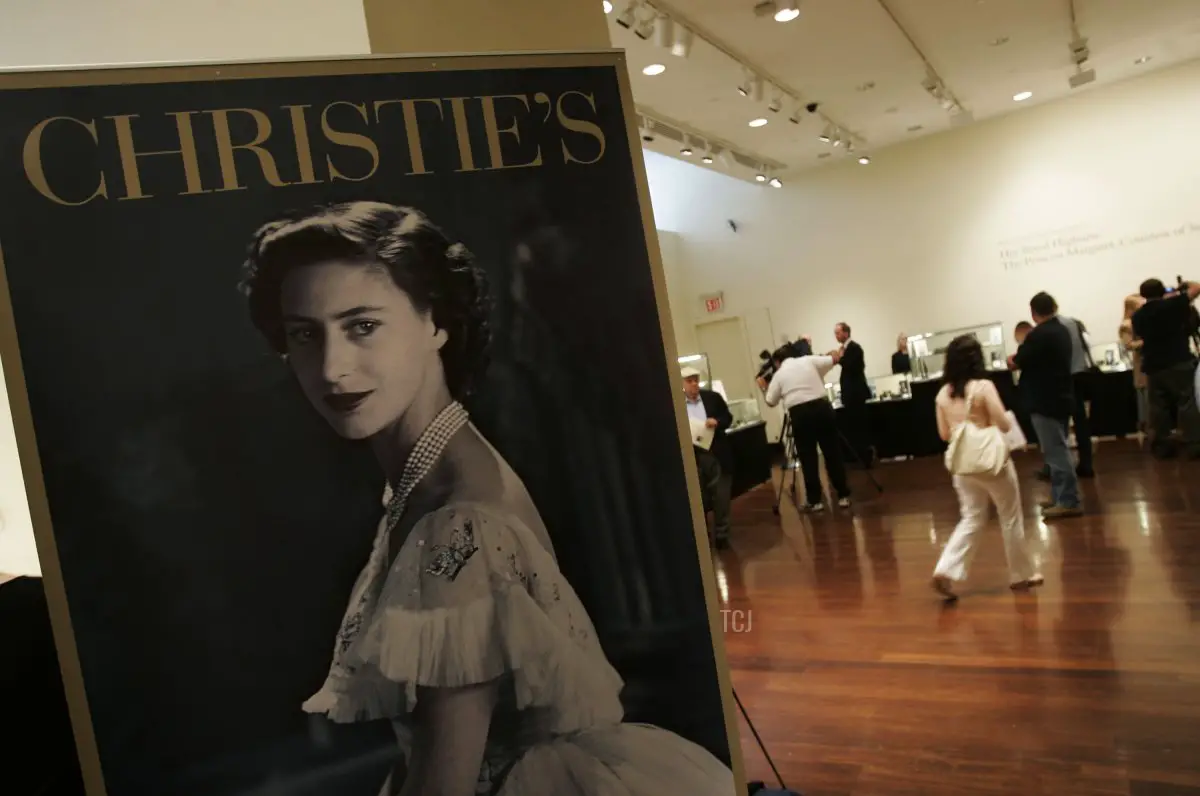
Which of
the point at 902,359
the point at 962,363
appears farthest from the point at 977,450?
the point at 902,359

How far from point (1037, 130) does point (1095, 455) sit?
14.6 feet

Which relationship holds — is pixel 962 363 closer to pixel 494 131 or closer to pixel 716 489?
pixel 716 489

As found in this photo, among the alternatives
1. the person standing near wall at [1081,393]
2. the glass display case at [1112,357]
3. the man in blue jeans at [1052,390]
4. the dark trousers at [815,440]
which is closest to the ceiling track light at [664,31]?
the man in blue jeans at [1052,390]

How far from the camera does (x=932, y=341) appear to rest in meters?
10.2

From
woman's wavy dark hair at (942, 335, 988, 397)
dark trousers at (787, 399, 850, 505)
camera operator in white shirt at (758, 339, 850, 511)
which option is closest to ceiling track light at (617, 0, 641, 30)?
woman's wavy dark hair at (942, 335, 988, 397)

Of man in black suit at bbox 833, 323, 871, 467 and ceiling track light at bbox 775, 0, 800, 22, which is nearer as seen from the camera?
ceiling track light at bbox 775, 0, 800, 22

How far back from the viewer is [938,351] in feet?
31.7

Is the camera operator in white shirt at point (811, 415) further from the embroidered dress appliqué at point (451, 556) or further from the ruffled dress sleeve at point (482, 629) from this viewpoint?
the embroidered dress appliqué at point (451, 556)

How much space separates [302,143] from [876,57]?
6.64 meters

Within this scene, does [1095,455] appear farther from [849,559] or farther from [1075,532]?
[849,559]

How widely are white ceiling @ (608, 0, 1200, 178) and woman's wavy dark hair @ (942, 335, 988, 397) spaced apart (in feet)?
8.87

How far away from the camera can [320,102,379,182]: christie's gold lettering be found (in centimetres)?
126

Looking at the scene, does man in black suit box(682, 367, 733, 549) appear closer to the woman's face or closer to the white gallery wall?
the woman's face

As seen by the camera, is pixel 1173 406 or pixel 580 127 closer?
pixel 580 127
